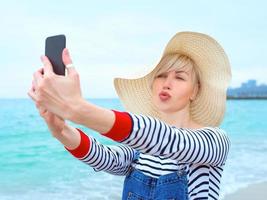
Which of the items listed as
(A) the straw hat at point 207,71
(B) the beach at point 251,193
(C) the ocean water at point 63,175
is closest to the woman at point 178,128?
(A) the straw hat at point 207,71

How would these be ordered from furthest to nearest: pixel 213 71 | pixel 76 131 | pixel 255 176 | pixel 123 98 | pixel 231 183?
pixel 255 176
pixel 231 183
pixel 123 98
pixel 213 71
pixel 76 131

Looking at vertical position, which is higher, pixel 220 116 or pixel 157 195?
pixel 220 116

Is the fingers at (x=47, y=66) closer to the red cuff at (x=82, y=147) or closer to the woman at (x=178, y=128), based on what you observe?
the woman at (x=178, y=128)

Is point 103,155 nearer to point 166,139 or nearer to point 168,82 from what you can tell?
point 168,82

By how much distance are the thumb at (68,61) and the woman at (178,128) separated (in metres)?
0.35

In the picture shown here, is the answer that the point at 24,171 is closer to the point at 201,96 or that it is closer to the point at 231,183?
the point at 231,183

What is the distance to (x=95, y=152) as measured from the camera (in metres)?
2.40

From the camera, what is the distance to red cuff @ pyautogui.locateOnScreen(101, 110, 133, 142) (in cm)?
165

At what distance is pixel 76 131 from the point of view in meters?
2.26

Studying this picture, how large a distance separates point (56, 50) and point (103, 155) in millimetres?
918

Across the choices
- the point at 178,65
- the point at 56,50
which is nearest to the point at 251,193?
the point at 178,65

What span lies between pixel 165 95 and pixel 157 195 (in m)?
0.46

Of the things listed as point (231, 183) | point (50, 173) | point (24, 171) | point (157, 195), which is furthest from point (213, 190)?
point (24, 171)

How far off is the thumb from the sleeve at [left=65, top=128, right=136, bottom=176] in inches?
Result: 30.5
